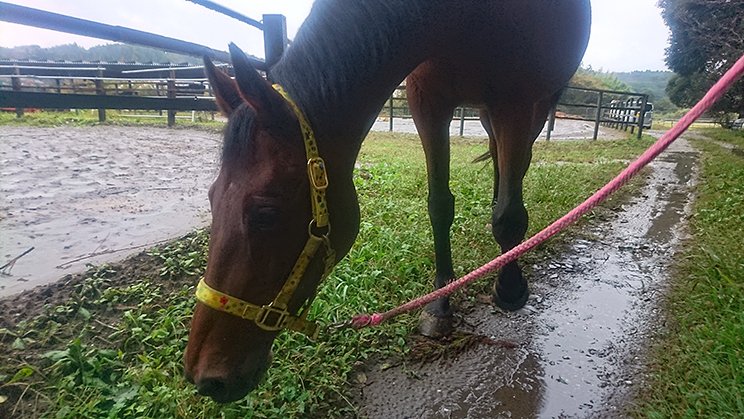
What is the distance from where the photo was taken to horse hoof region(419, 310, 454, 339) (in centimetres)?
A: 224

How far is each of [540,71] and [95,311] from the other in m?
2.58

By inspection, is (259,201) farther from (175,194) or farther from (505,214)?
(175,194)

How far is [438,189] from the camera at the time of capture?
2.56 m

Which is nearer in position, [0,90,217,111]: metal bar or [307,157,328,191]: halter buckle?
[307,157,328,191]: halter buckle

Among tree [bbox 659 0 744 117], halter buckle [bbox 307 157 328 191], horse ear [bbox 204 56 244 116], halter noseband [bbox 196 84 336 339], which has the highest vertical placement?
tree [bbox 659 0 744 117]

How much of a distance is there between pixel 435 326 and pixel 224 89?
5.22ft

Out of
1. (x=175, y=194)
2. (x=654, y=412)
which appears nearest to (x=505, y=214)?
(x=654, y=412)

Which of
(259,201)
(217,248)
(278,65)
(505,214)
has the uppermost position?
(278,65)

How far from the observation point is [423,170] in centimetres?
596

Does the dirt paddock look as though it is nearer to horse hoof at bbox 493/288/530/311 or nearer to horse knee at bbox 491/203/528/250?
horse knee at bbox 491/203/528/250

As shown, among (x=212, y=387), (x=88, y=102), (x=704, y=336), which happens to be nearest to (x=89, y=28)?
(x=88, y=102)

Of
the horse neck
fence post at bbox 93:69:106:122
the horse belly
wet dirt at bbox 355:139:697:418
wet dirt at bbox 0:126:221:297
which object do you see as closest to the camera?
the horse neck

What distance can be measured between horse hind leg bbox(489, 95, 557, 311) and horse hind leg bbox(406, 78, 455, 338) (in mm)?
287

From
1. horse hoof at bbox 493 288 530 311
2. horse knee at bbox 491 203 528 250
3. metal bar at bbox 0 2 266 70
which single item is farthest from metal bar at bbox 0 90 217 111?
horse hoof at bbox 493 288 530 311
